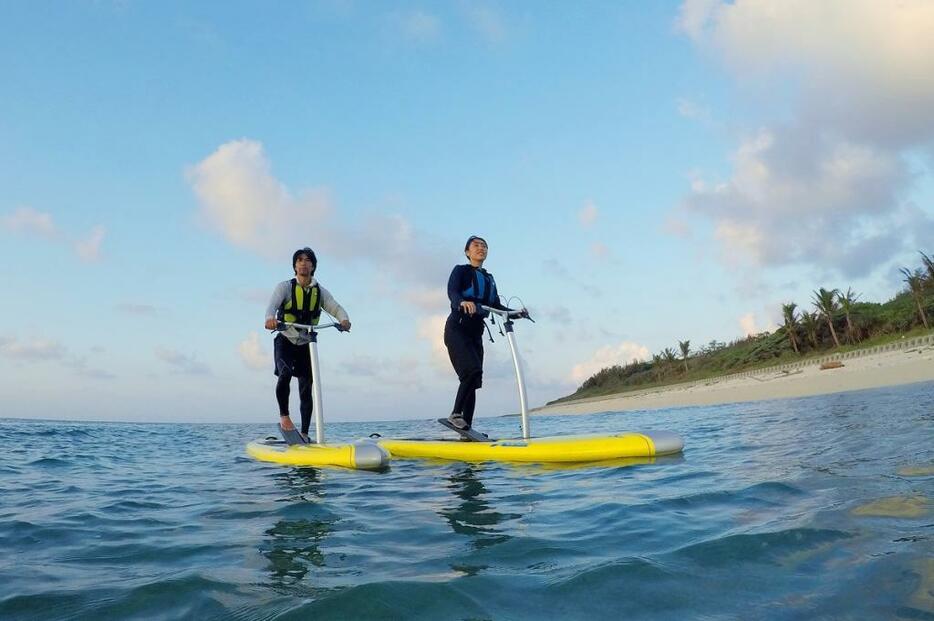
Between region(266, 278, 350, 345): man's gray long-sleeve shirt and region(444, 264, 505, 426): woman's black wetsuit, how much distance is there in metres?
1.84

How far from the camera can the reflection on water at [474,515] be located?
11.4 ft

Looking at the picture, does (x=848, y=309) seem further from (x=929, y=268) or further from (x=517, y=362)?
(x=517, y=362)

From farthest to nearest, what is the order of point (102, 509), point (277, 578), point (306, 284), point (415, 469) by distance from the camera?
point (306, 284) < point (415, 469) < point (102, 509) < point (277, 578)

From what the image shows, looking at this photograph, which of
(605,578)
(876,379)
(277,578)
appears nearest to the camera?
(605,578)

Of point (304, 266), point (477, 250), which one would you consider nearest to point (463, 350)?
point (477, 250)

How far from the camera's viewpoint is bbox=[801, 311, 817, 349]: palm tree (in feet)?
158

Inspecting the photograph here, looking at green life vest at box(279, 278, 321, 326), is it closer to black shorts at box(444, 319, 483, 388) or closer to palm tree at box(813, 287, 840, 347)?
black shorts at box(444, 319, 483, 388)

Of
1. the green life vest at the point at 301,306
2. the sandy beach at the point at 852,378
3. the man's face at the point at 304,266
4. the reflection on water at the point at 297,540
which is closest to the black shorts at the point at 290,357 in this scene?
the green life vest at the point at 301,306

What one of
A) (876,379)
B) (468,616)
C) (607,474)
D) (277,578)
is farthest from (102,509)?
(876,379)

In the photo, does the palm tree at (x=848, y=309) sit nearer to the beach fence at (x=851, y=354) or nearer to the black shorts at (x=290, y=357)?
the beach fence at (x=851, y=354)

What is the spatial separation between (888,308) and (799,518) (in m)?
53.8

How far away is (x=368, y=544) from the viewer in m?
3.49

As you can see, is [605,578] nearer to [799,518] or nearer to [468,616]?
[468,616]

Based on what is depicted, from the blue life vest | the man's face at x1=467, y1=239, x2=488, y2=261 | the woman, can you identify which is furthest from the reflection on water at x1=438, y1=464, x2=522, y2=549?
the man's face at x1=467, y1=239, x2=488, y2=261
